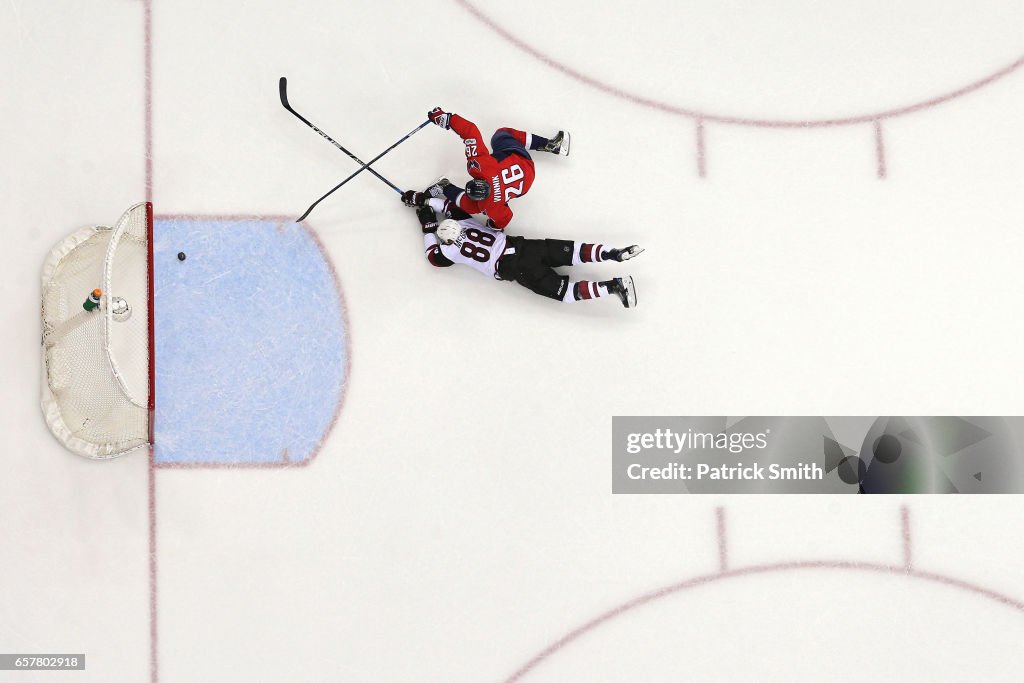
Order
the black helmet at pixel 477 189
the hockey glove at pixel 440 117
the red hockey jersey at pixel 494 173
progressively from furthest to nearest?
the hockey glove at pixel 440 117, the red hockey jersey at pixel 494 173, the black helmet at pixel 477 189

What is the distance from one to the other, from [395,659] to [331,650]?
1.24 feet

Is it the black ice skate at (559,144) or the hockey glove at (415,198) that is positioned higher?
the black ice skate at (559,144)

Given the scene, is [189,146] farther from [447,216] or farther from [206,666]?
[206,666]

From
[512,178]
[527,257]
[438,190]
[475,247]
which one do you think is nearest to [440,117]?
[438,190]

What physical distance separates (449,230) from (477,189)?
313 millimetres

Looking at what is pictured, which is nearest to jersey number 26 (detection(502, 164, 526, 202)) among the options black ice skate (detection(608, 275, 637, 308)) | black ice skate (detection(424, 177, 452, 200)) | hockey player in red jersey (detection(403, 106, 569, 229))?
hockey player in red jersey (detection(403, 106, 569, 229))

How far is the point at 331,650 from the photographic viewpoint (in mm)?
5051

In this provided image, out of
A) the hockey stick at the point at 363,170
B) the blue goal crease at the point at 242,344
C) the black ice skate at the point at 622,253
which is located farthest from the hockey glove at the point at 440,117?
the black ice skate at the point at 622,253

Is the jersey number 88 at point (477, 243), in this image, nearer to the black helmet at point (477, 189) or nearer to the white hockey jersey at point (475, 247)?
the white hockey jersey at point (475, 247)

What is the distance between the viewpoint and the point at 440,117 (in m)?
4.86

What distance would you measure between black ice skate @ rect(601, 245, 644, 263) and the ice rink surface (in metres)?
0.31

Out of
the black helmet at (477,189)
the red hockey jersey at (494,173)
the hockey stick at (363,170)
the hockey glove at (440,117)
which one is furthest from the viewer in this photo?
the hockey stick at (363,170)

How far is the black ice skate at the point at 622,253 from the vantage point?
15.7 ft

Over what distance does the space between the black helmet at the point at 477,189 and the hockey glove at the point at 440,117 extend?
1.53ft
